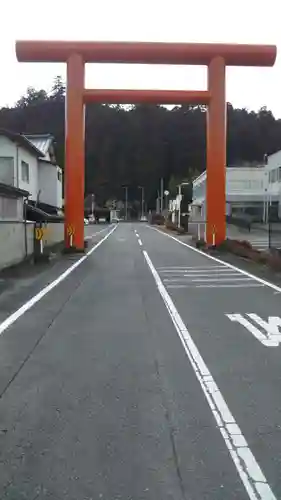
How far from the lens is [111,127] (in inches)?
4983

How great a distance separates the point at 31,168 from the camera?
41531mm

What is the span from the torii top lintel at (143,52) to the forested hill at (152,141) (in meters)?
82.1

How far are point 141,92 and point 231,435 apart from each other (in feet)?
87.9

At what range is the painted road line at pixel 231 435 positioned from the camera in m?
3.66

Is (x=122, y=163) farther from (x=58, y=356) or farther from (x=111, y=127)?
(x=58, y=356)

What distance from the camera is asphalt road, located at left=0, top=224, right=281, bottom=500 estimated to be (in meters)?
3.77

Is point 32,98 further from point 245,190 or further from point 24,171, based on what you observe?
point 24,171

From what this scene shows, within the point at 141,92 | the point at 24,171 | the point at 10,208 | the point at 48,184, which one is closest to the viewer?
the point at 10,208

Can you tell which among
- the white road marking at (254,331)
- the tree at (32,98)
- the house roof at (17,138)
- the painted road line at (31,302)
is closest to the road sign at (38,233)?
the painted road line at (31,302)

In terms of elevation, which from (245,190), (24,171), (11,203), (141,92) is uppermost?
(141,92)

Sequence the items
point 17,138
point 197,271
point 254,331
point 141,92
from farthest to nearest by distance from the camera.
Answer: point 17,138, point 141,92, point 197,271, point 254,331

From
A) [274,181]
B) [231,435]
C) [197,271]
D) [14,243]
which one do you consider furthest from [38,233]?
[274,181]

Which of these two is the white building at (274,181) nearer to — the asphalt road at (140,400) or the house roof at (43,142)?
the house roof at (43,142)

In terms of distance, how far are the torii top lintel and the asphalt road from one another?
19.0 meters
